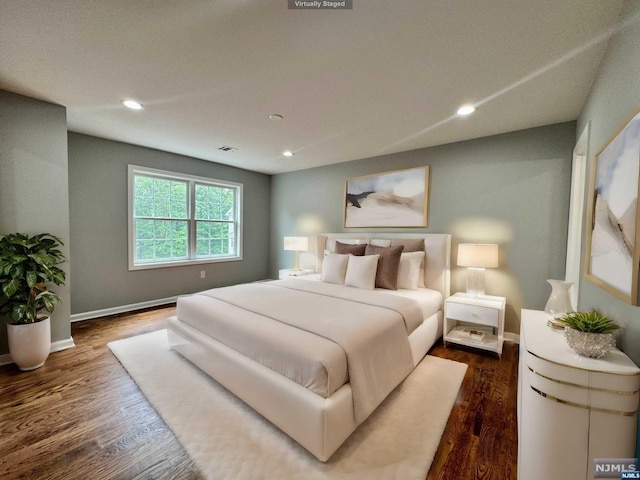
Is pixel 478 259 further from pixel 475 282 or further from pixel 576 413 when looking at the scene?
pixel 576 413

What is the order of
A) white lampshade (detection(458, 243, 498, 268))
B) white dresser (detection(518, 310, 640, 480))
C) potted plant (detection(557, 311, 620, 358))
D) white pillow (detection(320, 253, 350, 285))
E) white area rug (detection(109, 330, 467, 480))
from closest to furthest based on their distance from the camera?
1. white dresser (detection(518, 310, 640, 480))
2. potted plant (detection(557, 311, 620, 358))
3. white area rug (detection(109, 330, 467, 480))
4. white lampshade (detection(458, 243, 498, 268))
5. white pillow (detection(320, 253, 350, 285))

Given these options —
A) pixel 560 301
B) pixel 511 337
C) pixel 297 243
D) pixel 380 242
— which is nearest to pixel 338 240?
pixel 380 242

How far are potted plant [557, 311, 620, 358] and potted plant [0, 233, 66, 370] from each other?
3804 mm

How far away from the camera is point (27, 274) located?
7.42 feet

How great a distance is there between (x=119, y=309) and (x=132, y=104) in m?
2.93

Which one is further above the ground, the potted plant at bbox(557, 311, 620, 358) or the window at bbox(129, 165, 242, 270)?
the window at bbox(129, 165, 242, 270)

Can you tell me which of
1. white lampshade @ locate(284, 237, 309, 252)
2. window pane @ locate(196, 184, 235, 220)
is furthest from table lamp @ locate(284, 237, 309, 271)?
window pane @ locate(196, 184, 235, 220)

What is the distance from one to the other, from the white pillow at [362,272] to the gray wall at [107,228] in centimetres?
300

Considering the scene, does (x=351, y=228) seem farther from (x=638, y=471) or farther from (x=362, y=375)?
(x=638, y=471)

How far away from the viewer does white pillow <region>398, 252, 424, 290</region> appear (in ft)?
10.6

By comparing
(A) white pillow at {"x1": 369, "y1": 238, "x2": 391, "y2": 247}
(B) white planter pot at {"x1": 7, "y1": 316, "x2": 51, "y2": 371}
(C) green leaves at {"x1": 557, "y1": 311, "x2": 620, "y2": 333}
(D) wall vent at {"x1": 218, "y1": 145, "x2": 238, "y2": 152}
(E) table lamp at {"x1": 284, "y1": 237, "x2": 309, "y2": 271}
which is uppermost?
(D) wall vent at {"x1": 218, "y1": 145, "x2": 238, "y2": 152}

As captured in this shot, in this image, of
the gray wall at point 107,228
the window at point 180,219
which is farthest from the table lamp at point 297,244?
the gray wall at point 107,228

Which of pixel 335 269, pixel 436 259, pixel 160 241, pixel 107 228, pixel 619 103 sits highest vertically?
pixel 619 103

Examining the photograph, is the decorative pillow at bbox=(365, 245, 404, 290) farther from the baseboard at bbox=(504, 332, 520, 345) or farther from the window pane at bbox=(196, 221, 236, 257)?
the window pane at bbox=(196, 221, 236, 257)
